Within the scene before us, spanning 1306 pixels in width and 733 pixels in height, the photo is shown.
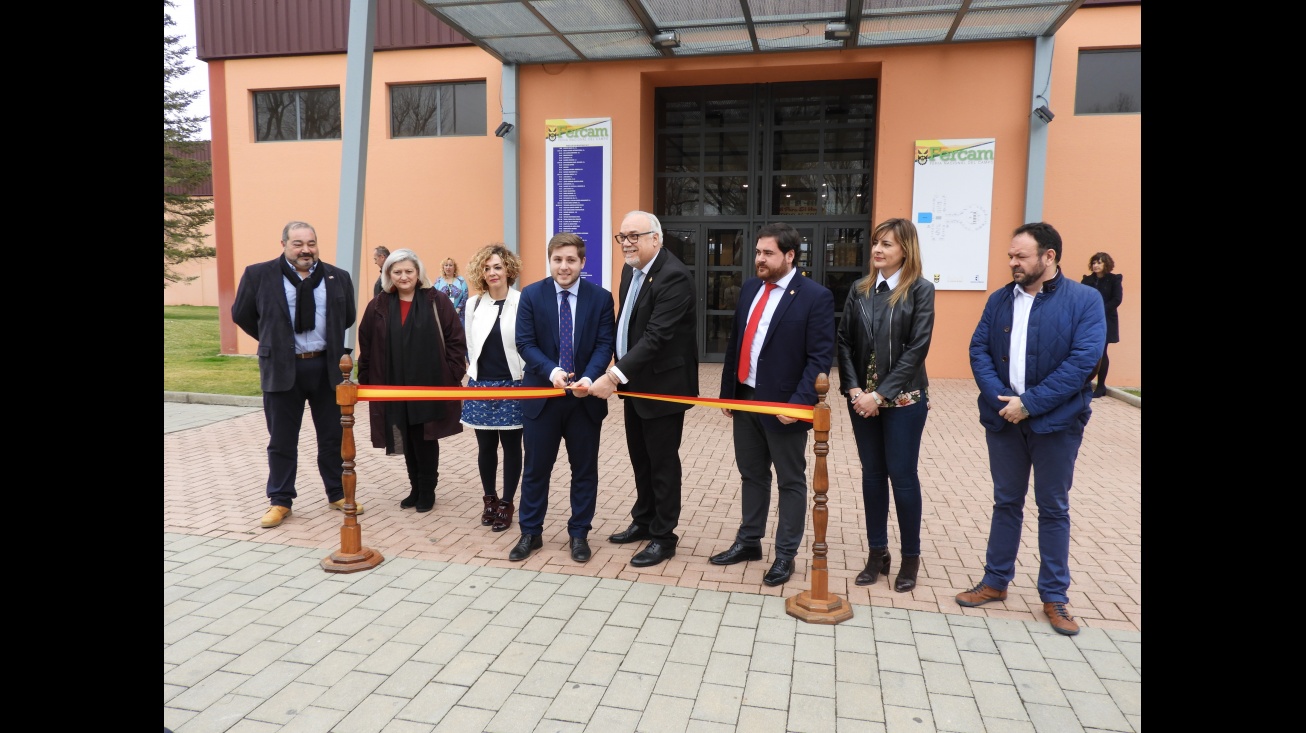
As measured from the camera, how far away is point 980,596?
12.8 feet

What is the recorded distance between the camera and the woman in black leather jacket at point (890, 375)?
392 cm

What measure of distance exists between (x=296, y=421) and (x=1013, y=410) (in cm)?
460

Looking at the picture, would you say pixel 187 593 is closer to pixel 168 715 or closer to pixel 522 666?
pixel 168 715

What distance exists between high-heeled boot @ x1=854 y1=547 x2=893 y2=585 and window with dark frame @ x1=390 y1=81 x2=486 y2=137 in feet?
36.7

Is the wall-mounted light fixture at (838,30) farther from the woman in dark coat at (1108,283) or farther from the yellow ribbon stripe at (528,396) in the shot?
the yellow ribbon stripe at (528,396)

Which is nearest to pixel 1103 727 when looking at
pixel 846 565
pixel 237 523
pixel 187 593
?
pixel 846 565

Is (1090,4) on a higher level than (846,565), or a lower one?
higher

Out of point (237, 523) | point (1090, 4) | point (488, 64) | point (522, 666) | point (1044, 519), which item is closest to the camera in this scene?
point (522, 666)

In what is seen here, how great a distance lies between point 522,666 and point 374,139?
12.3 meters

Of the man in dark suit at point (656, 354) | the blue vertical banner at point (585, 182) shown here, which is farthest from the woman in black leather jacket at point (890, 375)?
the blue vertical banner at point (585, 182)

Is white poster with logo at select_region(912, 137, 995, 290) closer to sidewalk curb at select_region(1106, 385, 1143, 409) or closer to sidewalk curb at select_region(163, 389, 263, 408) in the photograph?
sidewalk curb at select_region(1106, 385, 1143, 409)

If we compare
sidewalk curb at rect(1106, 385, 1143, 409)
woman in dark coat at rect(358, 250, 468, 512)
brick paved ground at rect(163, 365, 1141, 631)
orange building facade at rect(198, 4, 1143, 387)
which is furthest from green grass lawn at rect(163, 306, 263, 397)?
sidewalk curb at rect(1106, 385, 1143, 409)

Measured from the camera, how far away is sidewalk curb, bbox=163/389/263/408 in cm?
1031
